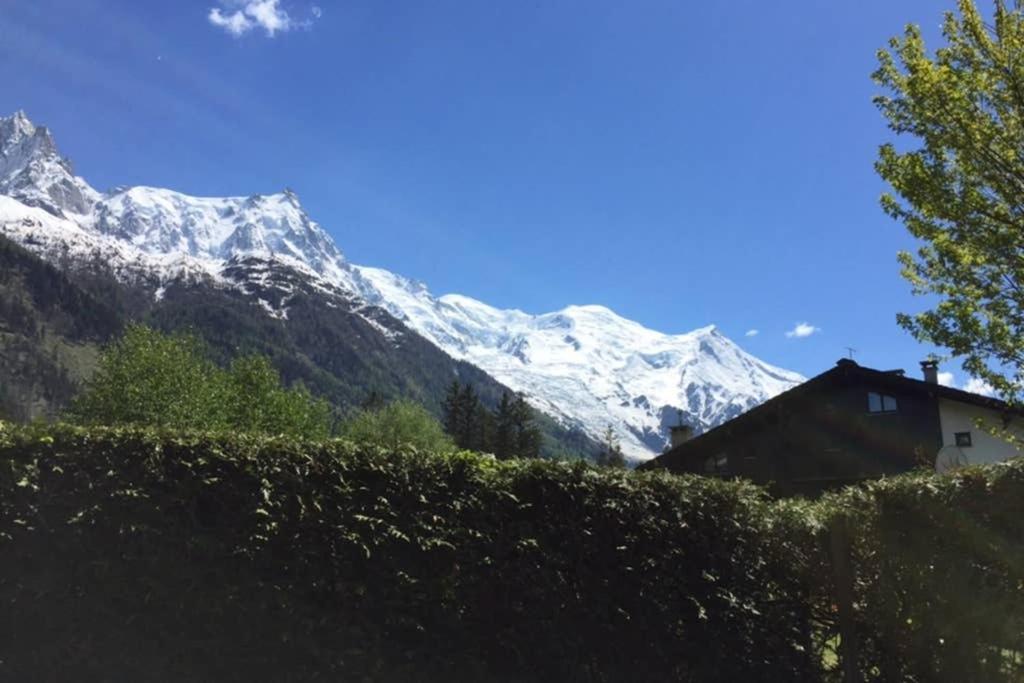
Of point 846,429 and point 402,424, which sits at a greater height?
point 402,424

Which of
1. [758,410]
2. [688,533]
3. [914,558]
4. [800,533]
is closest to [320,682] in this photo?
[688,533]

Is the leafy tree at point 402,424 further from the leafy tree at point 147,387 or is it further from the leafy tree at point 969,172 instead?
the leafy tree at point 969,172

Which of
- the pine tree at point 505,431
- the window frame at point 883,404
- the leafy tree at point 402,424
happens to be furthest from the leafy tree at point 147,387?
the pine tree at point 505,431

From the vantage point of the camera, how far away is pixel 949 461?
38.1 ft

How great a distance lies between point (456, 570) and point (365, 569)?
860mm

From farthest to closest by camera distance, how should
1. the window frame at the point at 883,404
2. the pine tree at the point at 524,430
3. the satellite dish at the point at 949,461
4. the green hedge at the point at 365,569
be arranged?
the pine tree at the point at 524,430 → the window frame at the point at 883,404 → the satellite dish at the point at 949,461 → the green hedge at the point at 365,569

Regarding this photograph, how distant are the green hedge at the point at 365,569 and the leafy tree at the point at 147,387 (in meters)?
33.6

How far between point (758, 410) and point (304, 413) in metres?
31.8

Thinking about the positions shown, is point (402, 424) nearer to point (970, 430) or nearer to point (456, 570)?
point (970, 430)

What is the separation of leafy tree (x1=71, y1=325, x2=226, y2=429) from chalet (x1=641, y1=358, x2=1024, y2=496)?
2421 cm

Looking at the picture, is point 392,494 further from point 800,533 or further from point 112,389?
point 112,389

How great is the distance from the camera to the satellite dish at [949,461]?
8.88 meters

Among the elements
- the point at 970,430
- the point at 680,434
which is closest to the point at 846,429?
the point at 970,430

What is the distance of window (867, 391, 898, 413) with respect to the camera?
3512 cm
